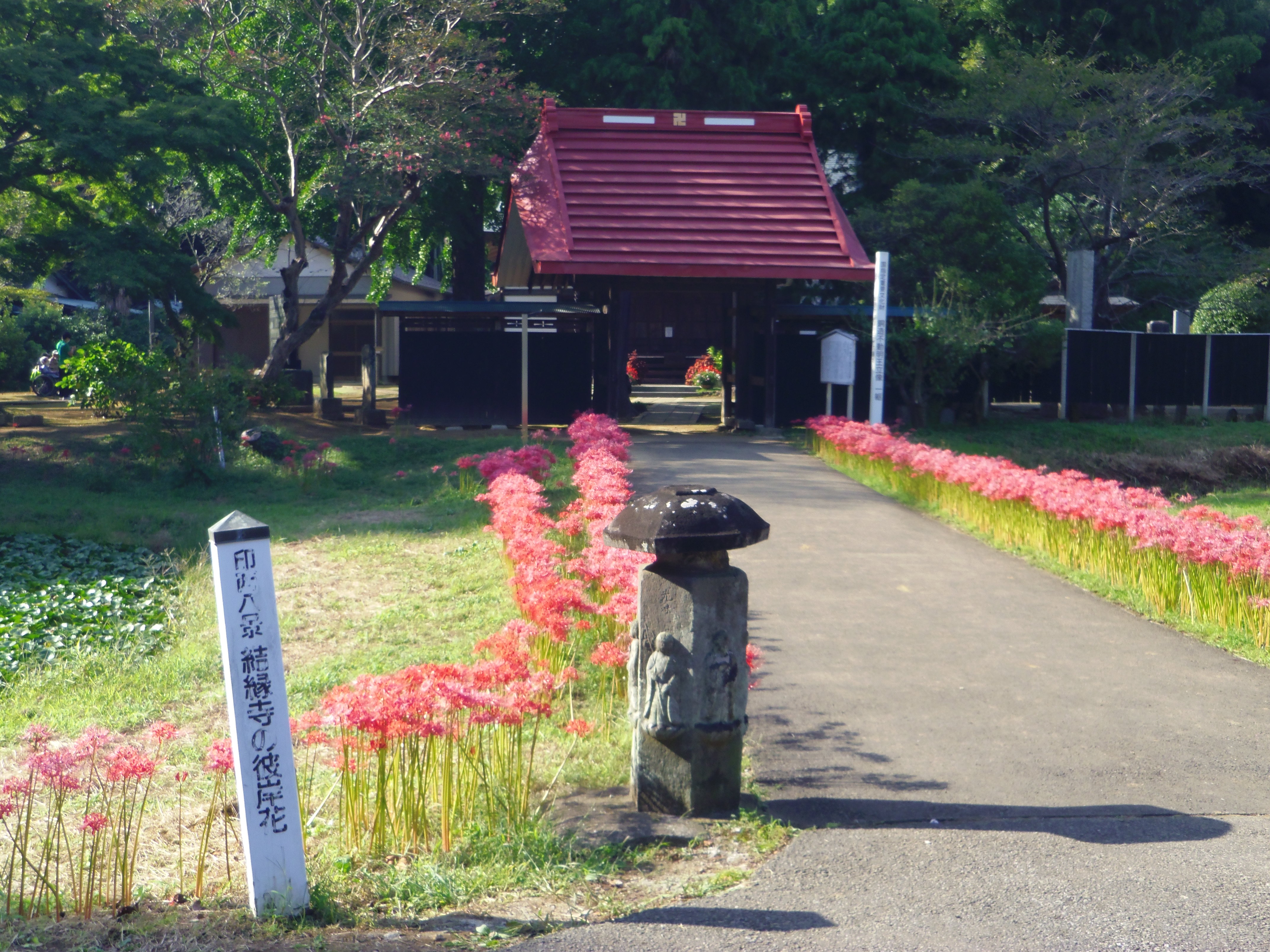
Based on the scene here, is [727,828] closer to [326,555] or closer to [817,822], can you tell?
[817,822]

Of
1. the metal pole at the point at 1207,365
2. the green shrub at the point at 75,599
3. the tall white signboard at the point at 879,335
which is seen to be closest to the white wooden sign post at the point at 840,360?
the tall white signboard at the point at 879,335

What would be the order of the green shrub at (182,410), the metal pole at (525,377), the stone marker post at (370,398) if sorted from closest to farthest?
the green shrub at (182,410), the metal pole at (525,377), the stone marker post at (370,398)

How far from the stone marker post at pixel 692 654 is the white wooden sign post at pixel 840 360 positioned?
45.1ft

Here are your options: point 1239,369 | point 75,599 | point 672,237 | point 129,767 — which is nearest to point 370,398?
point 672,237

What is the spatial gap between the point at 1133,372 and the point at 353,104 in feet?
46.4

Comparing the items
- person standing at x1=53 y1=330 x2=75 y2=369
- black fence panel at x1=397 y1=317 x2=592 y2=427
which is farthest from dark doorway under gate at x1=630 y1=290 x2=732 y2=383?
person standing at x1=53 y1=330 x2=75 y2=369

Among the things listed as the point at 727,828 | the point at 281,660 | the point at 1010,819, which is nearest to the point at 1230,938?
the point at 1010,819

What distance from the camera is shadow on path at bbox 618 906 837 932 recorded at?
3871 mm

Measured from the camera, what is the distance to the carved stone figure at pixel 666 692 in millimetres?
4688

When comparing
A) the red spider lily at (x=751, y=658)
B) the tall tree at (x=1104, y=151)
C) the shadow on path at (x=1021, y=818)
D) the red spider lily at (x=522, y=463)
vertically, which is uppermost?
the tall tree at (x=1104, y=151)

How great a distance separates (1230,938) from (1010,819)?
1034 millimetres

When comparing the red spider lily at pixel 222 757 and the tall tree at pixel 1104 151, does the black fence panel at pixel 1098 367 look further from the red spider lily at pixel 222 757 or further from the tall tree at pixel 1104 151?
the red spider lily at pixel 222 757

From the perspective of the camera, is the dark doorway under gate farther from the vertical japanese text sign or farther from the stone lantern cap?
the vertical japanese text sign

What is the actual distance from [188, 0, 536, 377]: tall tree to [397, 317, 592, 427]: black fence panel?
2.33m
